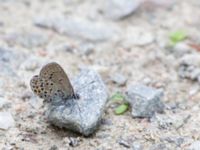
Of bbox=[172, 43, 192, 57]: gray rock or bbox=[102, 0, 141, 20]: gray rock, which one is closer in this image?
bbox=[172, 43, 192, 57]: gray rock

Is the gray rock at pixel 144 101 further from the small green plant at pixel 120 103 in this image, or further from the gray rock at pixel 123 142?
the gray rock at pixel 123 142

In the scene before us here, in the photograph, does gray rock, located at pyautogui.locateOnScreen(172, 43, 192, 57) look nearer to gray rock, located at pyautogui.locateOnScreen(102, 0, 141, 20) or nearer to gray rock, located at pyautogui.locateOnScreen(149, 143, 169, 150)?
gray rock, located at pyautogui.locateOnScreen(102, 0, 141, 20)

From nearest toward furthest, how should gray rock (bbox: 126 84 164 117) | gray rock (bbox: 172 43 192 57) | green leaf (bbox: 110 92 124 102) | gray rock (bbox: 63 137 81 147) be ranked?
gray rock (bbox: 63 137 81 147) < gray rock (bbox: 126 84 164 117) < green leaf (bbox: 110 92 124 102) < gray rock (bbox: 172 43 192 57)

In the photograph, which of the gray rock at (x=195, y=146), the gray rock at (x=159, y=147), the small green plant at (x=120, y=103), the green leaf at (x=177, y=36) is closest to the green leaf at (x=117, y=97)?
the small green plant at (x=120, y=103)

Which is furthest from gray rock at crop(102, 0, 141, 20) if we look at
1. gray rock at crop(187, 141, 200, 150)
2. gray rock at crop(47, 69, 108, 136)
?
gray rock at crop(187, 141, 200, 150)

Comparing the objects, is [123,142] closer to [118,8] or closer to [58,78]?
[58,78]

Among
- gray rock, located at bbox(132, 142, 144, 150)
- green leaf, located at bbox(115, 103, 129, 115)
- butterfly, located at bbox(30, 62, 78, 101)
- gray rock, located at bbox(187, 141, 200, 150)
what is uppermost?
butterfly, located at bbox(30, 62, 78, 101)
